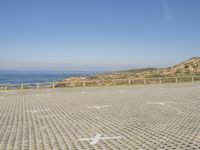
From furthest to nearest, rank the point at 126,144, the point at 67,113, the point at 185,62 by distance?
the point at 185,62
the point at 67,113
the point at 126,144

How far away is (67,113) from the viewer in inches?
674

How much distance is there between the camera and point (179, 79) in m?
48.1

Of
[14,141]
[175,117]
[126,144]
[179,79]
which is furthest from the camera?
[179,79]

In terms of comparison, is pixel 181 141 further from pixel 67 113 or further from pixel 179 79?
pixel 179 79

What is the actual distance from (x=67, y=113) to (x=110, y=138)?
6851mm

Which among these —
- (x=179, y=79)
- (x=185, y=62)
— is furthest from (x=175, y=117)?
(x=185, y=62)

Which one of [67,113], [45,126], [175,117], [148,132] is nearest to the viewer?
[148,132]

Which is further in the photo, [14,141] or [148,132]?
[148,132]

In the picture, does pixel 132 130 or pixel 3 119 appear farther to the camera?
pixel 3 119

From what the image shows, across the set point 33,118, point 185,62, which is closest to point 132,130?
point 33,118

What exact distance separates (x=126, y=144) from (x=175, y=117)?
19.0 feet

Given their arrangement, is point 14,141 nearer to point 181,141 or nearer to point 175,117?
point 181,141

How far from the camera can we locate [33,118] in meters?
15.6

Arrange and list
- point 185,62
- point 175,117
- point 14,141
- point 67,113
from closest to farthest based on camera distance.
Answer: point 14,141, point 175,117, point 67,113, point 185,62
